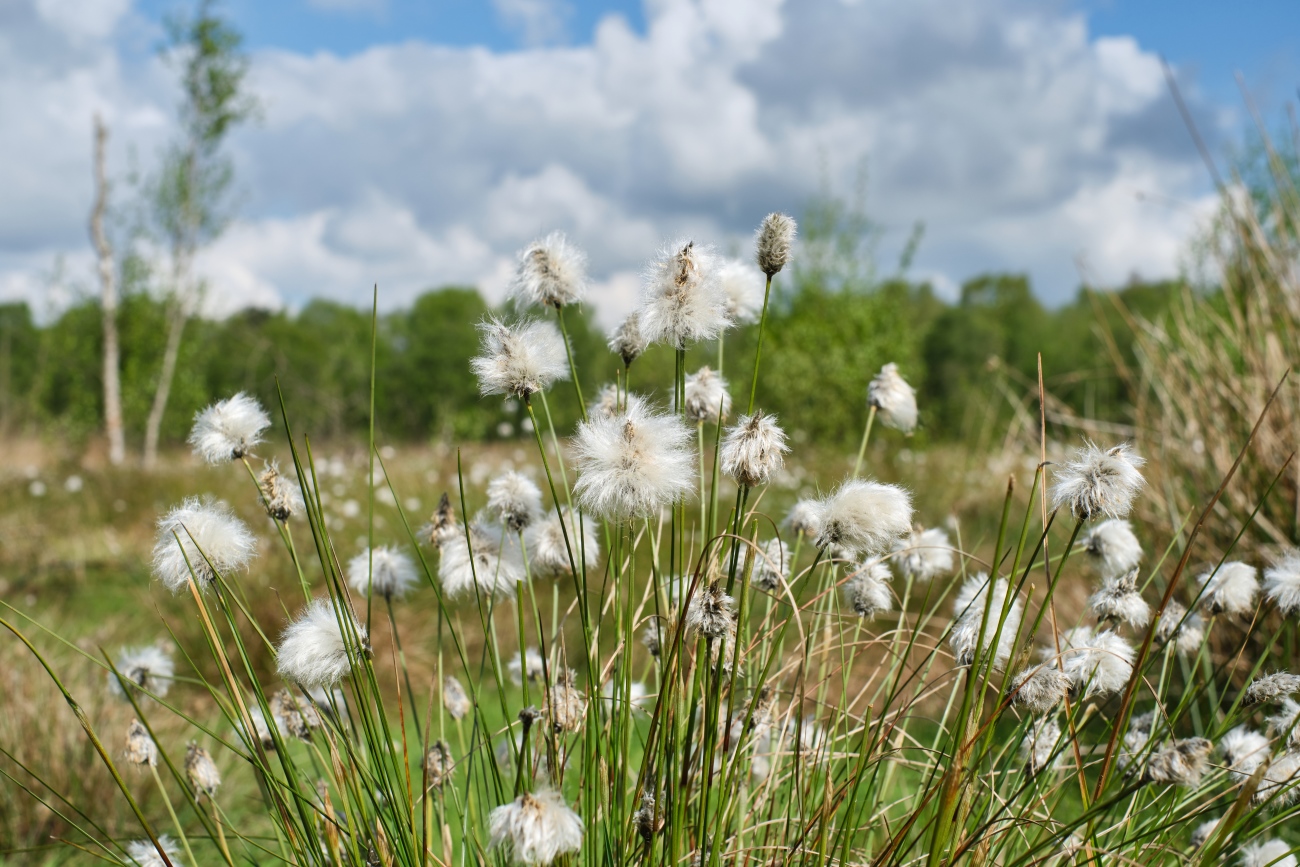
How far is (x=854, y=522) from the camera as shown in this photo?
109 cm

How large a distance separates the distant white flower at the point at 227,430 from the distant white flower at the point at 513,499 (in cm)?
37

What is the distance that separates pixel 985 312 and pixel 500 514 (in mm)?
46131

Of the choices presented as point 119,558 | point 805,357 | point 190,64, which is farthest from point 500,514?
point 190,64

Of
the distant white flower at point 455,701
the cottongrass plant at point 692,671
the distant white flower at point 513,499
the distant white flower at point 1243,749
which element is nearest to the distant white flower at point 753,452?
the cottongrass plant at point 692,671

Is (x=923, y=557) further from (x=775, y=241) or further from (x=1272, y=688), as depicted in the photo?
(x=775, y=241)

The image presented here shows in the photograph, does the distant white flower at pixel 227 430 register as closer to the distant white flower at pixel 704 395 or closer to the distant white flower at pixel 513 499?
the distant white flower at pixel 513 499

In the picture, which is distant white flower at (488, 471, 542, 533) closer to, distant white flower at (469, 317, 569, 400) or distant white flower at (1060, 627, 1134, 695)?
distant white flower at (469, 317, 569, 400)

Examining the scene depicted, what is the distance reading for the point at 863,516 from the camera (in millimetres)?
1083

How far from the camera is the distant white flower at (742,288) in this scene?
158 cm

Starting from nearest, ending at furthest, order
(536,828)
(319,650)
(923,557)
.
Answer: (536,828) → (319,650) → (923,557)

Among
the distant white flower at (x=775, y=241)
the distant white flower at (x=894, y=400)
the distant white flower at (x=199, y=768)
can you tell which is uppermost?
the distant white flower at (x=775, y=241)

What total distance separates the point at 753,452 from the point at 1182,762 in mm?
817

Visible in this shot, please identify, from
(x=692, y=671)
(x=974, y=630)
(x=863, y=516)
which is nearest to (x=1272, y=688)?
(x=974, y=630)

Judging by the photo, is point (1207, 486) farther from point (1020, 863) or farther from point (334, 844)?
point (334, 844)
